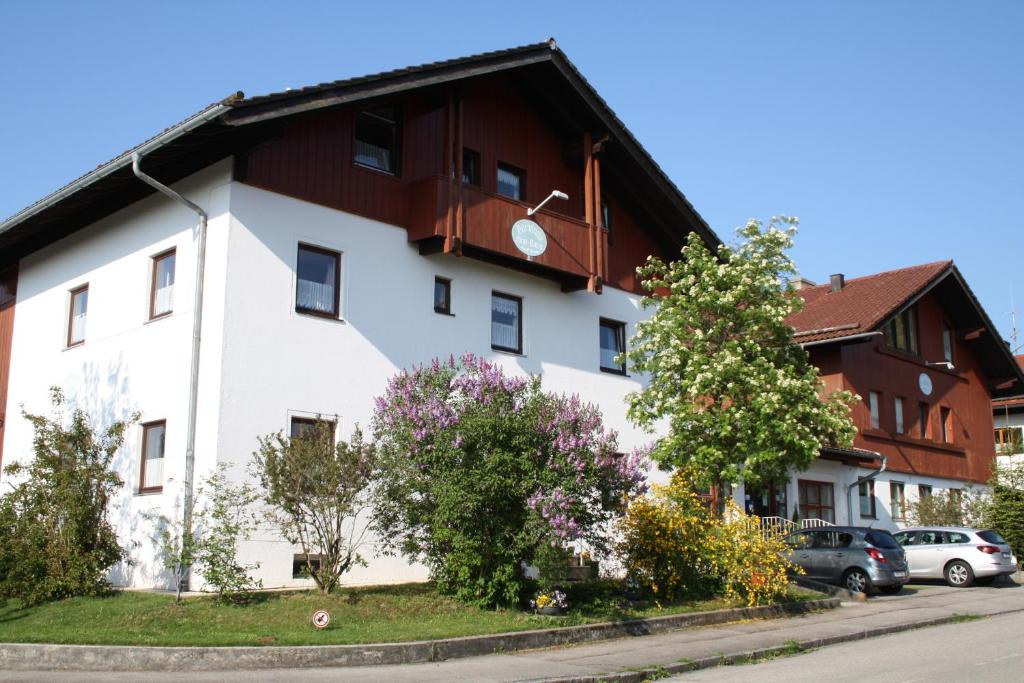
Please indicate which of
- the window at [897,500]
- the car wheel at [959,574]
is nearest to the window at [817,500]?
the window at [897,500]

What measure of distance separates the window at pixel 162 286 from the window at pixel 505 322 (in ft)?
20.6

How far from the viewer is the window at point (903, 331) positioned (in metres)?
34.3

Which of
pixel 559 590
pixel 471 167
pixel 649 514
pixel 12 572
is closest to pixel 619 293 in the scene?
pixel 471 167

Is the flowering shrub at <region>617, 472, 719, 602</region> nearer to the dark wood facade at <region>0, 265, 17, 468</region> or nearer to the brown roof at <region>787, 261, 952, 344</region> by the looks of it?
the dark wood facade at <region>0, 265, 17, 468</region>

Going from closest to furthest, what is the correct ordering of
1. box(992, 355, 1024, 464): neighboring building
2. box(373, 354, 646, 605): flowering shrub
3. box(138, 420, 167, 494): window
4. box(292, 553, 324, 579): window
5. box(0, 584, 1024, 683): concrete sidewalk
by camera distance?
box(0, 584, 1024, 683): concrete sidewalk → box(373, 354, 646, 605): flowering shrub → box(292, 553, 324, 579): window → box(138, 420, 167, 494): window → box(992, 355, 1024, 464): neighboring building

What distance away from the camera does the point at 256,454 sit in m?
15.2

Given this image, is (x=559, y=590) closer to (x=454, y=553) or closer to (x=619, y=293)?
(x=454, y=553)

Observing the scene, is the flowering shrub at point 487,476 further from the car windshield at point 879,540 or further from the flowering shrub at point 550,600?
the car windshield at point 879,540

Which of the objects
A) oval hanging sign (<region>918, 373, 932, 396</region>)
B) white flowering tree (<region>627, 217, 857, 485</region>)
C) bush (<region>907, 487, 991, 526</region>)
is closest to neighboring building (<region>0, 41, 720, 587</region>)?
white flowering tree (<region>627, 217, 857, 485</region>)

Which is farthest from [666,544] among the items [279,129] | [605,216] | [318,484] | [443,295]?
[605,216]

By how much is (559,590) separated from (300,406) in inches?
217

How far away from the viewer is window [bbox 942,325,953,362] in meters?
37.4

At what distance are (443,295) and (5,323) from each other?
1051 centimetres

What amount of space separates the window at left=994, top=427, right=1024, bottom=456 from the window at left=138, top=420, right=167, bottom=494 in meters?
27.5
